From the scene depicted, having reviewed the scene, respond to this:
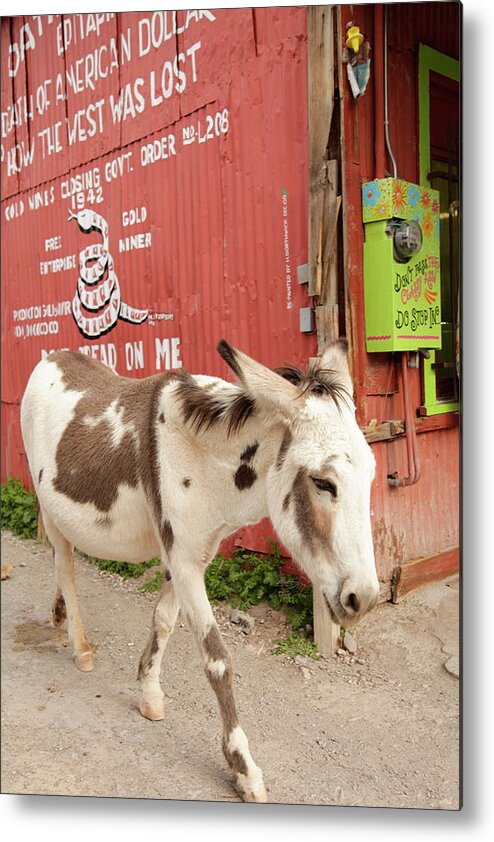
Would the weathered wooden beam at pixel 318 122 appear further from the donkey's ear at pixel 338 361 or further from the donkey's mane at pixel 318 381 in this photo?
the donkey's mane at pixel 318 381

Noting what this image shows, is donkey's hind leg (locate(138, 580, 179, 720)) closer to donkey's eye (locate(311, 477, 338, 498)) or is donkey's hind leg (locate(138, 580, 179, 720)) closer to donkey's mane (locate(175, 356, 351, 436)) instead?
donkey's mane (locate(175, 356, 351, 436))

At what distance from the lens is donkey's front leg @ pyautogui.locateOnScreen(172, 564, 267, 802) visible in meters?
1.77

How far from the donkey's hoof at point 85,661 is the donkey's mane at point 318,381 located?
4.39 ft

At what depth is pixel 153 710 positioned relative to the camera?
2.11 m

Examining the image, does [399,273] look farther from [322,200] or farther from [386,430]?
[386,430]

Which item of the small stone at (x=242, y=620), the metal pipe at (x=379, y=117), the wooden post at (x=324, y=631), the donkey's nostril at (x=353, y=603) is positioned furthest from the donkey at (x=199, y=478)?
the metal pipe at (x=379, y=117)

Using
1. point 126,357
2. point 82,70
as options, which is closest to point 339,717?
point 126,357

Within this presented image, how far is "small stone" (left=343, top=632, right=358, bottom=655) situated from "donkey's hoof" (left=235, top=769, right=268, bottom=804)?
600 millimetres

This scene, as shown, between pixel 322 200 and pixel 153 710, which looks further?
pixel 322 200

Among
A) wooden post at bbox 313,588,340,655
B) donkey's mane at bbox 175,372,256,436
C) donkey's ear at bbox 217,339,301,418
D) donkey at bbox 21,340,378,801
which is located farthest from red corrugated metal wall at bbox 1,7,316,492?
wooden post at bbox 313,588,340,655

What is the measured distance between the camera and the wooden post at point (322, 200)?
7.19 ft

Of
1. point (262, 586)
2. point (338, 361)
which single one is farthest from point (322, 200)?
point (262, 586)

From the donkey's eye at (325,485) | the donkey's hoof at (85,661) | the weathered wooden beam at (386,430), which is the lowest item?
A: the donkey's hoof at (85,661)

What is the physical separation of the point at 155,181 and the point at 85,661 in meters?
1.78
